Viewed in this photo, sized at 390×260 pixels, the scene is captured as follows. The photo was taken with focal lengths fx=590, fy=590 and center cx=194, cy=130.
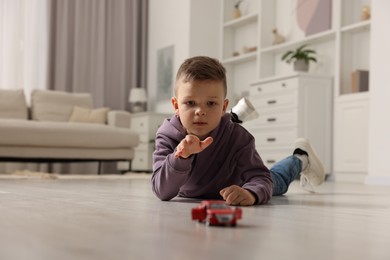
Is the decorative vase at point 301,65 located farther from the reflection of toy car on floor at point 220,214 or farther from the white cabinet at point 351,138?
the reflection of toy car on floor at point 220,214

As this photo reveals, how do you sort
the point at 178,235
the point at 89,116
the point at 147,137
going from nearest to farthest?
the point at 178,235 < the point at 89,116 < the point at 147,137

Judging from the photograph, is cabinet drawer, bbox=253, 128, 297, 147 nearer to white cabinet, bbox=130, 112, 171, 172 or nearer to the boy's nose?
white cabinet, bbox=130, 112, 171, 172

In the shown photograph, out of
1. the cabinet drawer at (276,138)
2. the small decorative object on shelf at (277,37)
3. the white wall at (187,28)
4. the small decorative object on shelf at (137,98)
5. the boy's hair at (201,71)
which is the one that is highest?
the white wall at (187,28)

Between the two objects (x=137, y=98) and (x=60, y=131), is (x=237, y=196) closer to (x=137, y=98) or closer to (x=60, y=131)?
(x=60, y=131)

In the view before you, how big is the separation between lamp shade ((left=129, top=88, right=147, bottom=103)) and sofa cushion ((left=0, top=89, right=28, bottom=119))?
1566 mm

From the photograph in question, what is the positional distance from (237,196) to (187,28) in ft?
18.0

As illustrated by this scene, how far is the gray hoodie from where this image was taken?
180cm

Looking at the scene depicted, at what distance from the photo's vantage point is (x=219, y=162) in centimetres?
186

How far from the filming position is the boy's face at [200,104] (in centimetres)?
168

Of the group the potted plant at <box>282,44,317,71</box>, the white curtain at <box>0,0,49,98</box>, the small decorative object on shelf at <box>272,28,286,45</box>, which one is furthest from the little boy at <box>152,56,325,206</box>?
the white curtain at <box>0,0,49,98</box>

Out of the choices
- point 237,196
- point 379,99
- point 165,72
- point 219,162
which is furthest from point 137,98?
point 237,196

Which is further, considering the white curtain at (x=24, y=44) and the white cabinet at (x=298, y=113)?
the white curtain at (x=24, y=44)

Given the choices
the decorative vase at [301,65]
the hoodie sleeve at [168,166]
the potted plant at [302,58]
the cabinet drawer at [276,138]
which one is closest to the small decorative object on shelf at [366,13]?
the potted plant at [302,58]

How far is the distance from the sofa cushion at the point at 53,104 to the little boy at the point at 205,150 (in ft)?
14.2
